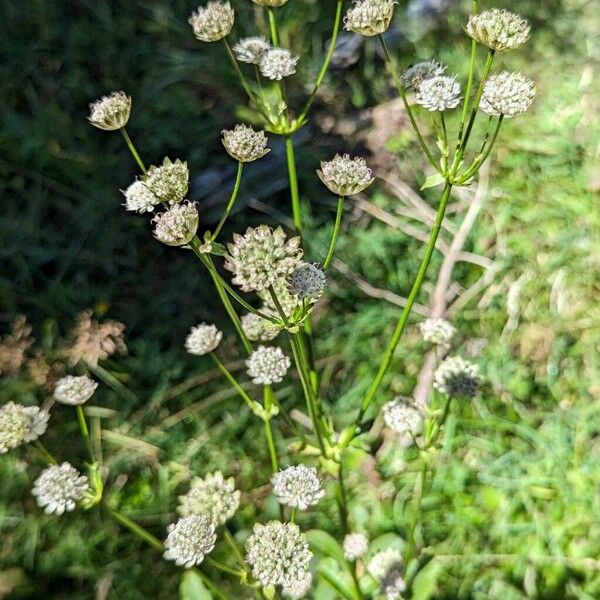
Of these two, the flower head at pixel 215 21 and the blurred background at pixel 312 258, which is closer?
the flower head at pixel 215 21

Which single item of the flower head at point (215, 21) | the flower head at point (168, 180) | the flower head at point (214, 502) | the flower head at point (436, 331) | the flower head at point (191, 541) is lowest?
the flower head at point (214, 502)

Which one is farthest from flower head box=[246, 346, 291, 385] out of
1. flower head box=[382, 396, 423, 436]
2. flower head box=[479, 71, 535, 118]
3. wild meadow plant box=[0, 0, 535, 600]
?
flower head box=[479, 71, 535, 118]

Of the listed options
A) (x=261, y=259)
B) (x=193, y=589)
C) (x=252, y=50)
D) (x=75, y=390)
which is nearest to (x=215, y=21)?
(x=252, y=50)

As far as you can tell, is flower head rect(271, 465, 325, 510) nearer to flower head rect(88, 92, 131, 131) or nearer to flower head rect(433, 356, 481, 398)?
flower head rect(433, 356, 481, 398)

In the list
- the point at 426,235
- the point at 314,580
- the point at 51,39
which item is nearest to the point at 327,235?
the point at 426,235

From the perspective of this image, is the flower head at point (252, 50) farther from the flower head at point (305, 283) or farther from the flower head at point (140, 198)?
the flower head at point (305, 283)

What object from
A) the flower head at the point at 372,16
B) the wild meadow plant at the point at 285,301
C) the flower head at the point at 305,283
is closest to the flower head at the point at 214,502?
the wild meadow plant at the point at 285,301
